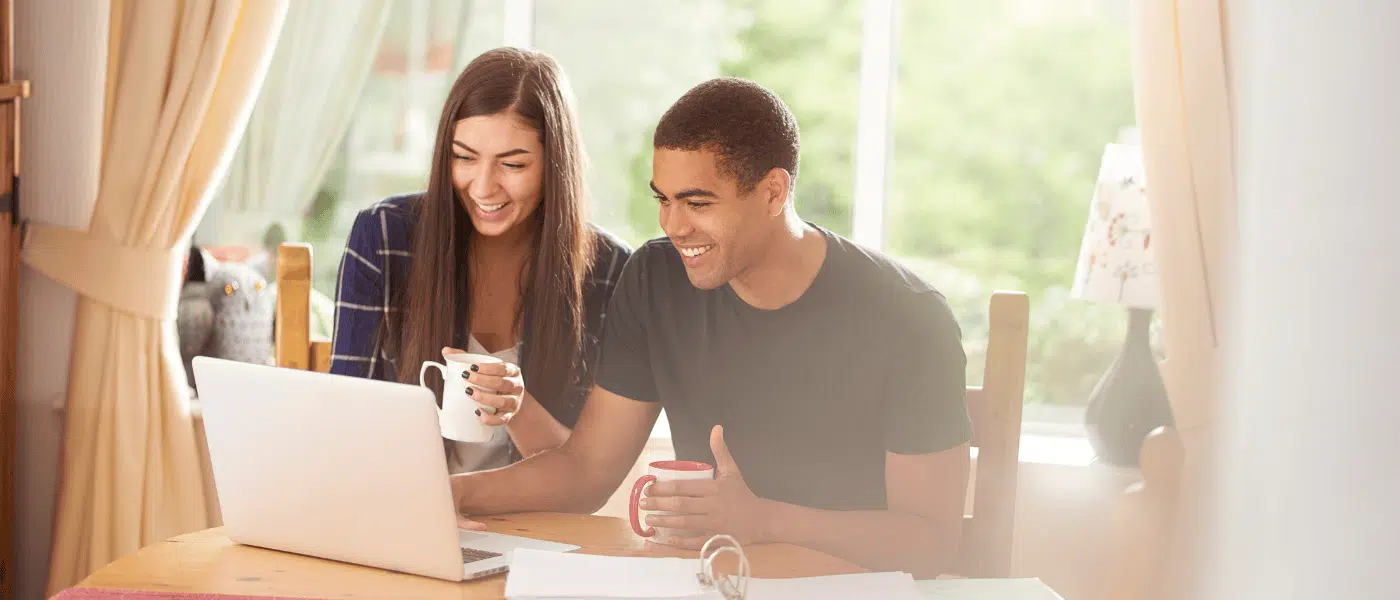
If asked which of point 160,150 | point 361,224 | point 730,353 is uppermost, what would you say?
point 160,150

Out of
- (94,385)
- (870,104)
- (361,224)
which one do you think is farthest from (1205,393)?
(94,385)

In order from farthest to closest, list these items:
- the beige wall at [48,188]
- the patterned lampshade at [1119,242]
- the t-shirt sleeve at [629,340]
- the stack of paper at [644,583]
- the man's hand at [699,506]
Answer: the beige wall at [48,188], the patterned lampshade at [1119,242], the t-shirt sleeve at [629,340], the man's hand at [699,506], the stack of paper at [644,583]

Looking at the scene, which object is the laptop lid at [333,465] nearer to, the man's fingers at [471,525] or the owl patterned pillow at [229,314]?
the man's fingers at [471,525]

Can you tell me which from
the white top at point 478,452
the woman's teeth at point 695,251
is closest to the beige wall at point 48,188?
the white top at point 478,452

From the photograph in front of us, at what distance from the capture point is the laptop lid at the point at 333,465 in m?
1.04

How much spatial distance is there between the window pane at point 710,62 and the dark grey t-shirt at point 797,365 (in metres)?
0.78

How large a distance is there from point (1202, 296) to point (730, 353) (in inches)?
38.1

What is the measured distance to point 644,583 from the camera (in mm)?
1043

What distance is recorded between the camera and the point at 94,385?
219 cm

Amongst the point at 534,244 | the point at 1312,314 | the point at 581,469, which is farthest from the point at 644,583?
the point at 1312,314

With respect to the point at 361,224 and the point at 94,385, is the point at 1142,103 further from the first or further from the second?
the point at 94,385

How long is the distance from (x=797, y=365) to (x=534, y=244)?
45 centimetres

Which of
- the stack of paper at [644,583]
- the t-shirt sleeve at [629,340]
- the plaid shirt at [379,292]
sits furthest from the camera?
the plaid shirt at [379,292]

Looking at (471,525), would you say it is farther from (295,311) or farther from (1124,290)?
(1124,290)
